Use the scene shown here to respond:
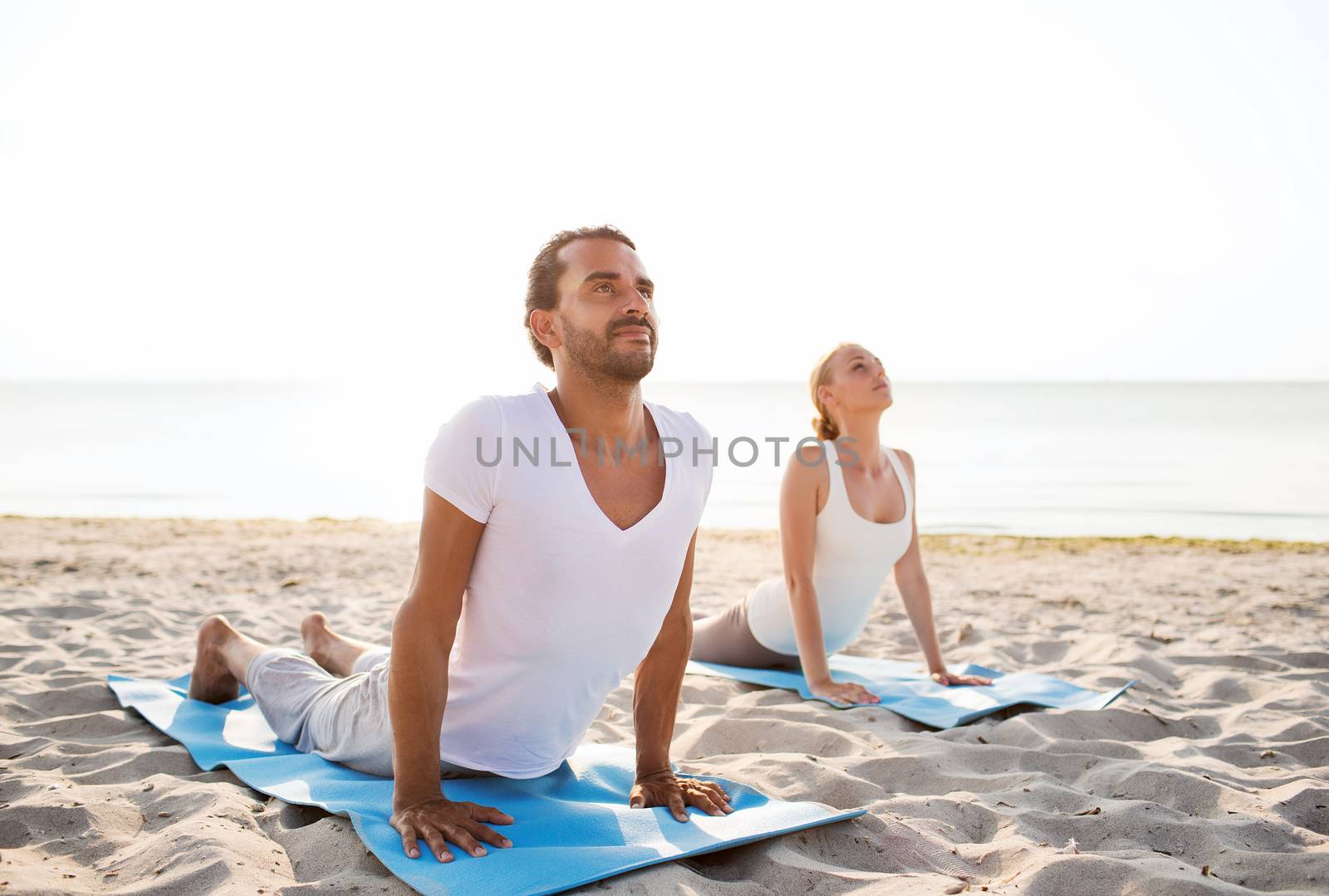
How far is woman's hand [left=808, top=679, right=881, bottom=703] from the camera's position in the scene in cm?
423

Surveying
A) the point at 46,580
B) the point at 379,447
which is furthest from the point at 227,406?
the point at 46,580

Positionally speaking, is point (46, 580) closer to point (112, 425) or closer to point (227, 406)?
point (112, 425)

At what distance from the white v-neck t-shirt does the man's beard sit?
0.52 ft

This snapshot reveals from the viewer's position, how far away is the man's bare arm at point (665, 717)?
276 centimetres

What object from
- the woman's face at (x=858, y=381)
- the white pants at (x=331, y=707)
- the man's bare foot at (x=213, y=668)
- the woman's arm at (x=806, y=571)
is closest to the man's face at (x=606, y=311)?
the white pants at (x=331, y=707)

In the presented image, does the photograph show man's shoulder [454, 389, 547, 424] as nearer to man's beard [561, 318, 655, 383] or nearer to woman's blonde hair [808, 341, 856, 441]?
man's beard [561, 318, 655, 383]

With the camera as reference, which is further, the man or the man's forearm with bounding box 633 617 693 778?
the man's forearm with bounding box 633 617 693 778

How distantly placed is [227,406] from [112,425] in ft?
76.2

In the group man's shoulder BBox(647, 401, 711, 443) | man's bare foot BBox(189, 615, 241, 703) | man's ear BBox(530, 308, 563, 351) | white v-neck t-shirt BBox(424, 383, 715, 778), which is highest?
man's ear BBox(530, 308, 563, 351)

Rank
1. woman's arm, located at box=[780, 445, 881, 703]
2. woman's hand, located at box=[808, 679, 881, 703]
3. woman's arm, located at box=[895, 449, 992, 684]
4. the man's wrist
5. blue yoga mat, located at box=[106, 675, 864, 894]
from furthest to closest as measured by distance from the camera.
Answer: woman's arm, located at box=[895, 449, 992, 684] < woman's arm, located at box=[780, 445, 881, 703] < woman's hand, located at box=[808, 679, 881, 703] < the man's wrist < blue yoga mat, located at box=[106, 675, 864, 894]

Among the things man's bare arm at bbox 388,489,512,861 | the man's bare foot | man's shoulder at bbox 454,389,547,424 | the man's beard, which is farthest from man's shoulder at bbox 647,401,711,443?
the man's bare foot

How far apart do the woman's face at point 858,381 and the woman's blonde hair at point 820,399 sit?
4 cm

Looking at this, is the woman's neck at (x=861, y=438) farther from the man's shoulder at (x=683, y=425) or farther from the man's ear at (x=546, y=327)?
the man's ear at (x=546, y=327)

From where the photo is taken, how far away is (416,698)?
8.05 ft
